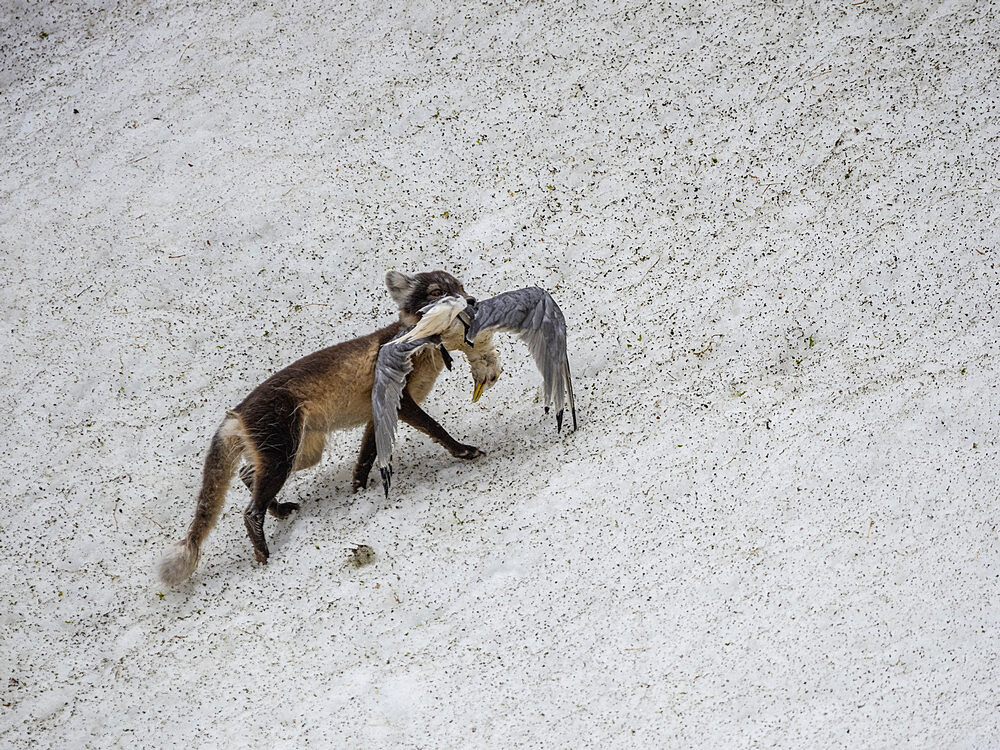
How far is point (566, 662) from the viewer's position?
14.6 ft

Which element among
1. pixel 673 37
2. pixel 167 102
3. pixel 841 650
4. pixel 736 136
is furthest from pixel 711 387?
pixel 167 102

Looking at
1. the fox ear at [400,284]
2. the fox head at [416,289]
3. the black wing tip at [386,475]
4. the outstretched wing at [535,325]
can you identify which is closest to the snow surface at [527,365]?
the black wing tip at [386,475]

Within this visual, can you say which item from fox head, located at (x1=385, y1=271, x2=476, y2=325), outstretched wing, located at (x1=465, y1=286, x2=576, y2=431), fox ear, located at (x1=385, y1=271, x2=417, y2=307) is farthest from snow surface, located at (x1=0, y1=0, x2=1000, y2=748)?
fox ear, located at (x1=385, y1=271, x2=417, y2=307)

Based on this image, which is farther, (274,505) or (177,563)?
(274,505)

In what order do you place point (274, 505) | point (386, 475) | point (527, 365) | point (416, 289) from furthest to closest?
point (527, 365) → point (274, 505) → point (416, 289) → point (386, 475)

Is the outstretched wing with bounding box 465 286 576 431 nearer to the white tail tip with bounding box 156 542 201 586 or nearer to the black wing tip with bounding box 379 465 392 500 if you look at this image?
the black wing tip with bounding box 379 465 392 500

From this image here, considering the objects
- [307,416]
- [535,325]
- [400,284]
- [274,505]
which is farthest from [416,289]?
[274,505]

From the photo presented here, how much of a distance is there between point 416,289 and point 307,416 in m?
1.03

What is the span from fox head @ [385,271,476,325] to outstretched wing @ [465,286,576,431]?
9.2 inches

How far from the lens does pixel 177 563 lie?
544cm

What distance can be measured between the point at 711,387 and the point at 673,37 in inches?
151

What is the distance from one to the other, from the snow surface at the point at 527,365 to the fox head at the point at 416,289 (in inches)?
43.2

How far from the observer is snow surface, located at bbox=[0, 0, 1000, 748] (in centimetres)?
443

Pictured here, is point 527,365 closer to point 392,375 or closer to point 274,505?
point 392,375
